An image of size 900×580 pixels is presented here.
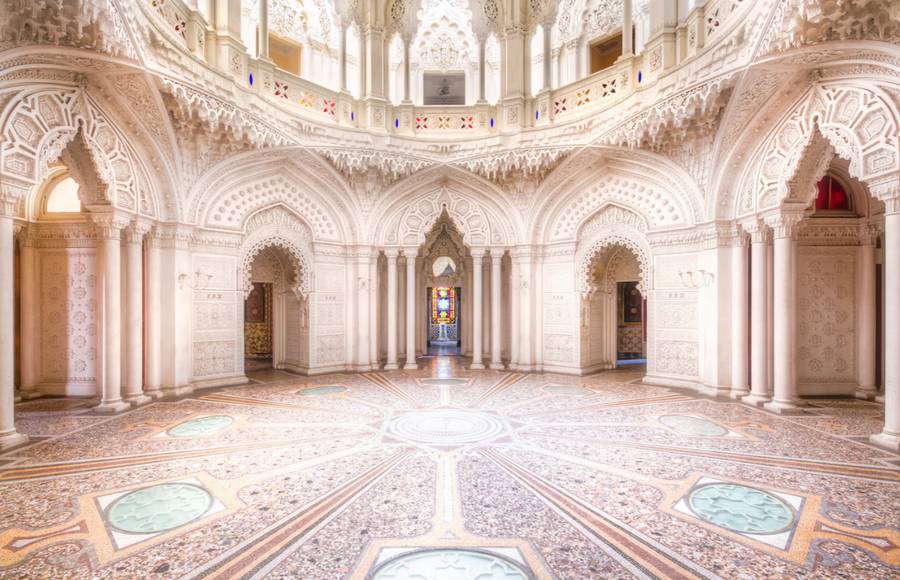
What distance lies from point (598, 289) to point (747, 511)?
7.64 m

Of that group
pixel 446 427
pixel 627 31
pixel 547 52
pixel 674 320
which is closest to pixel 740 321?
pixel 674 320

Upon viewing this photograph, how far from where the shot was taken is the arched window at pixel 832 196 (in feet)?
25.9

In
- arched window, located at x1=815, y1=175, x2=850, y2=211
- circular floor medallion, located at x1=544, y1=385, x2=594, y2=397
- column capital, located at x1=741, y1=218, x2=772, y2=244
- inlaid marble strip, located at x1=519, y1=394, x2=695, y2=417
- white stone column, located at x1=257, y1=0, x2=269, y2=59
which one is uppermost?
white stone column, located at x1=257, y1=0, x2=269, y2=59

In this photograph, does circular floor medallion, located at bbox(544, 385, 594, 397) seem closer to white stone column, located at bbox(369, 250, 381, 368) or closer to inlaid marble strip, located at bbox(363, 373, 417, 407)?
inlaid marble strip, located at bbox(363, 373, 417, 407)

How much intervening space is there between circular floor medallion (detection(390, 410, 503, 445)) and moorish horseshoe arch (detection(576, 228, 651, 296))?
4.78 metres

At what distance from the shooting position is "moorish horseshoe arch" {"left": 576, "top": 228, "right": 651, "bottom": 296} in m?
9.08

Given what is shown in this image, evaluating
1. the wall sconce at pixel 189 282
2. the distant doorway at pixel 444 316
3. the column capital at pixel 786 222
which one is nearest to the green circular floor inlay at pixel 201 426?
the wall sconce at pixel 189 282

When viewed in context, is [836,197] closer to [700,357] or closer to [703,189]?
[703,189]

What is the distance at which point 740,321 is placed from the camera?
7.52 meters

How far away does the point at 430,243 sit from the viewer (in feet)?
43.6

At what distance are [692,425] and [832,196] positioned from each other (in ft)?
18.2

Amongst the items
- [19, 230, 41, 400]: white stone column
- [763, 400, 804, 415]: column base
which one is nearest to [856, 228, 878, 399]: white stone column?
[763, 400, 804, 415]: column base

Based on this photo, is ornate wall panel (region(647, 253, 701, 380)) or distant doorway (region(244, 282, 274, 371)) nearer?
ornate wall panel (region(647, 253, 701, 380))

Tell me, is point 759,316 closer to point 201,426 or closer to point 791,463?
point 791,463
